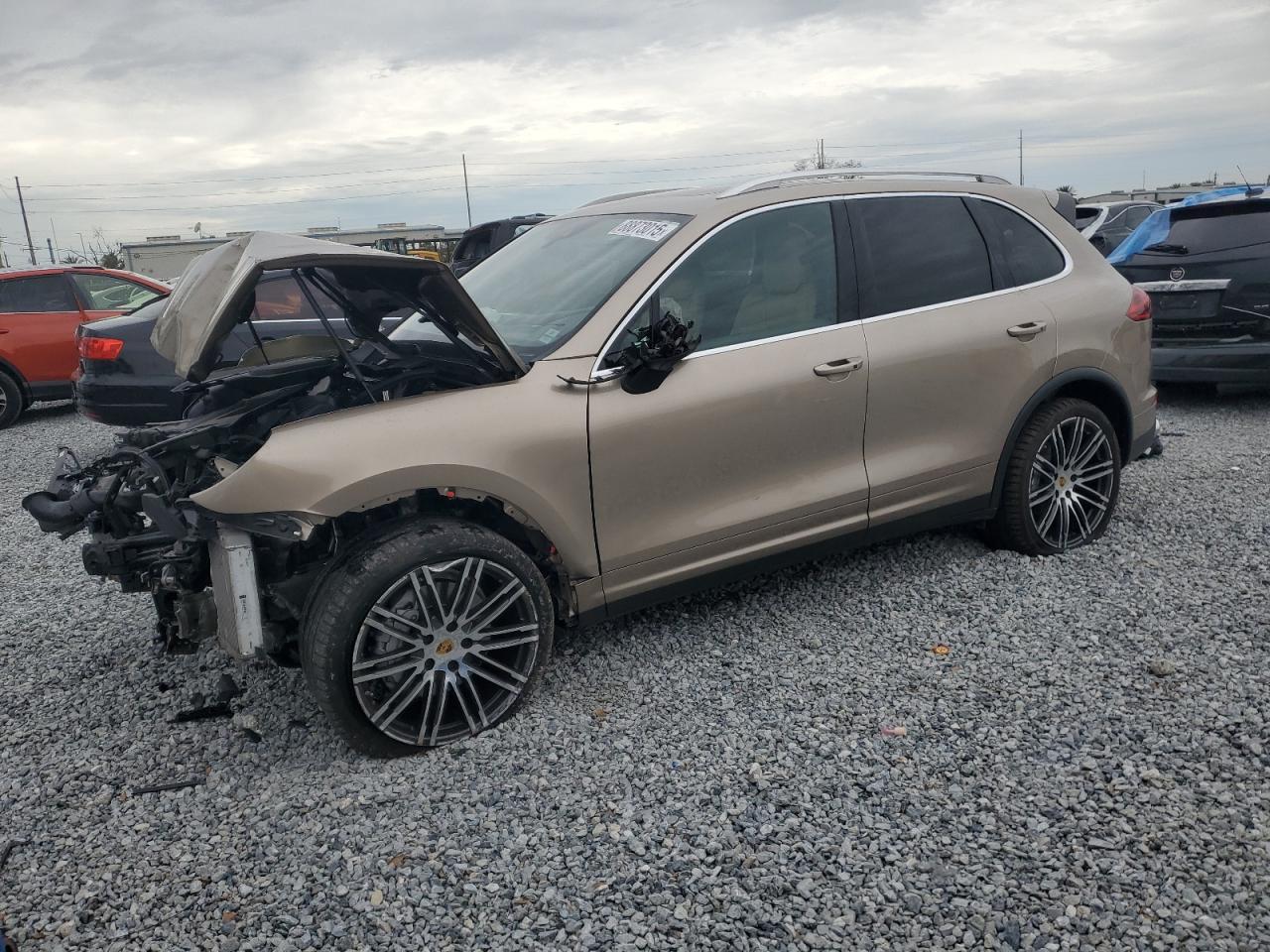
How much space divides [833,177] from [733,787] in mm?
2585

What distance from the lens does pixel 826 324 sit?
12.7 feet

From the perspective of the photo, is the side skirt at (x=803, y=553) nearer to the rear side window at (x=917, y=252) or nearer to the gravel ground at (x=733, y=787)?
the gravel ground at (x=733, y=787)

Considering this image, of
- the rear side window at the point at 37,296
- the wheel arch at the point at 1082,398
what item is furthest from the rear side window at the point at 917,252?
the rear side window at the point at 37,296

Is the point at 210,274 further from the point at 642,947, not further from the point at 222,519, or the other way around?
the point at 642,947

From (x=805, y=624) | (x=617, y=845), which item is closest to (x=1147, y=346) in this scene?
Answer: (x=805, y=624)

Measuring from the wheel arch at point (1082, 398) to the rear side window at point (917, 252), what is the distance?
0.56 metres

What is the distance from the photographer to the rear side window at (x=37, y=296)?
10.1 meters

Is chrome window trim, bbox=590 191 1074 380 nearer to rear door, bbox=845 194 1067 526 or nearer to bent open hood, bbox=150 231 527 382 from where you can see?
rear door, bbox=845 194 1067 526

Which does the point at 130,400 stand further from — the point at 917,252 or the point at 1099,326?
the point at 1099,326

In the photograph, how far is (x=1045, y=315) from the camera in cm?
438

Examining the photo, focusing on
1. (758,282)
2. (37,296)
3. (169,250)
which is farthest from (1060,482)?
(169,250)

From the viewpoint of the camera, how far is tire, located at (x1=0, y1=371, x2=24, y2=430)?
9961 mm

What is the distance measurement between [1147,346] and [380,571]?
3928mm

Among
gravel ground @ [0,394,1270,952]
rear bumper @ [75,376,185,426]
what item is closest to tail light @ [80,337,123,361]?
rear bumper @ [75,376,185,426]
